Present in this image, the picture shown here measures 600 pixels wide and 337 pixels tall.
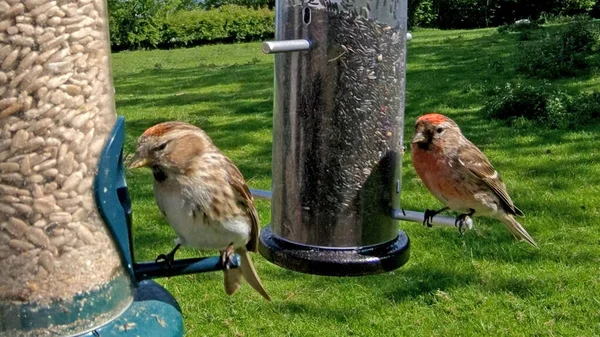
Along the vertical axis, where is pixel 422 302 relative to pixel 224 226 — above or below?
below

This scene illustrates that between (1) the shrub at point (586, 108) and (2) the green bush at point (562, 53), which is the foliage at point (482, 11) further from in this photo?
(1) the shrub at point (586, 108)

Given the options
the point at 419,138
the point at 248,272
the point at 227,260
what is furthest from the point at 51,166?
the point at 419,138

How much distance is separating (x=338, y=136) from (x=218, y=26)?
113 ft

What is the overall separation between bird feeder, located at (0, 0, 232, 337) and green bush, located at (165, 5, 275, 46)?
34696mm

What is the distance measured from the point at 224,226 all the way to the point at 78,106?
905 mm

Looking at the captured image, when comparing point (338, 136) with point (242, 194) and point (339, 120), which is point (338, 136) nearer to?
point (339, 120)

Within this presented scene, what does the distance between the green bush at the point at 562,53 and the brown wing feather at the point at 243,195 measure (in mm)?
12432

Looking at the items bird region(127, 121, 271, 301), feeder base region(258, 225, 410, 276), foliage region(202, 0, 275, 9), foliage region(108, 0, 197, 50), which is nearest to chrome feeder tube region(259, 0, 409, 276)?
feeder base region(258, 225, 410, 276)

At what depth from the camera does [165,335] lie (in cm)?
268

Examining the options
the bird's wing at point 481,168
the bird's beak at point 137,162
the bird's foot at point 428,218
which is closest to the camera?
the bird's beak at point 137,162

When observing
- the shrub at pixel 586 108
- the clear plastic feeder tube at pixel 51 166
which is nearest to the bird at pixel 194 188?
the clear plastic feeder tube at pixel 51 166

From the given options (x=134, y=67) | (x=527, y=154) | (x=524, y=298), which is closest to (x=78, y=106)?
(x=524, y=298)

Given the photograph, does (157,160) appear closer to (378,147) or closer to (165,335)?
(165,335)

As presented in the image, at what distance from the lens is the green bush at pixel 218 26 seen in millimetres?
36812
